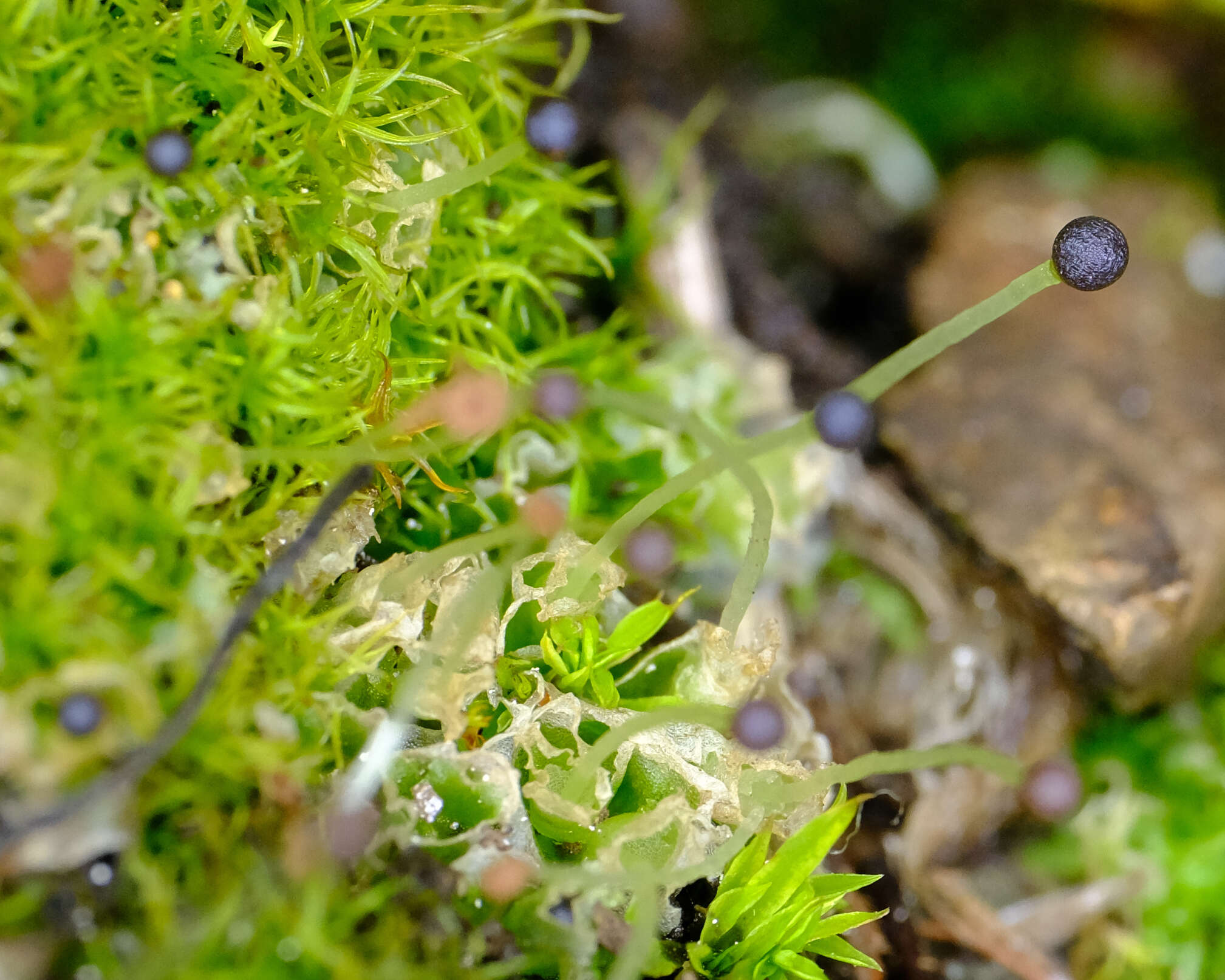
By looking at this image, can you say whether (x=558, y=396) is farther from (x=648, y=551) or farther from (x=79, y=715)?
(x=79, y=715)

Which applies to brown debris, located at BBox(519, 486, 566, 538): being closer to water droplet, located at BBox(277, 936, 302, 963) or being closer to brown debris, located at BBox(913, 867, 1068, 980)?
water droplet, located at BBox(277, 936, 302, 963)

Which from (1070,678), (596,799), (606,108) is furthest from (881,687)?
(606,108)

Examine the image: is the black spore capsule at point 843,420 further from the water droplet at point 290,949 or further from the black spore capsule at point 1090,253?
the water droplet at point 290,949

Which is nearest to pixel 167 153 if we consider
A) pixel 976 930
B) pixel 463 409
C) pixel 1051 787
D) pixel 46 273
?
pixel 46 273

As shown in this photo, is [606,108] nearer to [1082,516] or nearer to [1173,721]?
[1082,516]

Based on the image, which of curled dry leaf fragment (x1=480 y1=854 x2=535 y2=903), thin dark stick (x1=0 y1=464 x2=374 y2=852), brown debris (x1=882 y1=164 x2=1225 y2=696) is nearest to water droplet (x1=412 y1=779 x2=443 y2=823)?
curled dry leaf fragment (x1=480 y1=854 x2=535 y2=903)

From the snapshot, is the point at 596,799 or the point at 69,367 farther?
the point at 596,799
